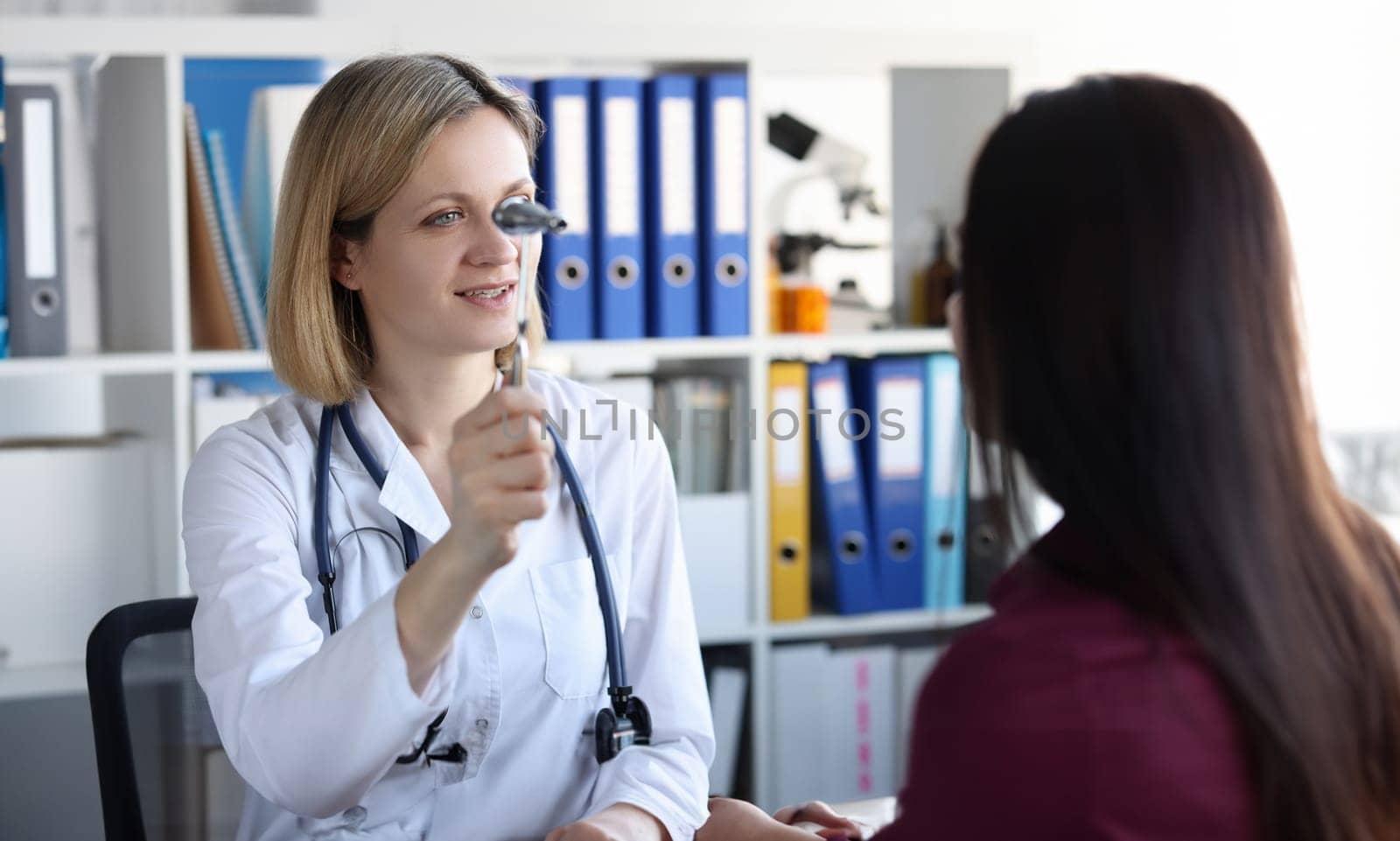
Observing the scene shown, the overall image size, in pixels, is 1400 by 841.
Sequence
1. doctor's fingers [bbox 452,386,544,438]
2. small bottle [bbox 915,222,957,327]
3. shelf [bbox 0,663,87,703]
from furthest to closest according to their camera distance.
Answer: small bottle [bbox 915,222,957,327]
shelf [bbox 0,663,87,703]
doctor's fingers [bbox 452,386,544,438]

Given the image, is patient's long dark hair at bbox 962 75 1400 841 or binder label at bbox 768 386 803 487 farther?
binder label at bbox 768 386 803 487

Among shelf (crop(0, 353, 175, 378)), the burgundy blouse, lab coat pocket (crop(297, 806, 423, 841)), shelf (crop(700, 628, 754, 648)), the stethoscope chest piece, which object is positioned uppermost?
shelf (crop(0, 353, 175, 378))

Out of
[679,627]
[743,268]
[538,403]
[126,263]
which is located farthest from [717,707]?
[538,403]

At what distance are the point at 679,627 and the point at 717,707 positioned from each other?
1005mm

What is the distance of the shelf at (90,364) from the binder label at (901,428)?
119cm

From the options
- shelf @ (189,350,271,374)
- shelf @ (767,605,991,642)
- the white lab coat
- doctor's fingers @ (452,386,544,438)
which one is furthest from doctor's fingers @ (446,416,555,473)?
shelf @ (767,605,991,642)

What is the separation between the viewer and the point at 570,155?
2.20 m

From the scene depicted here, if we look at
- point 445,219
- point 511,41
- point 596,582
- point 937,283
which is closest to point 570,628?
point 596,582

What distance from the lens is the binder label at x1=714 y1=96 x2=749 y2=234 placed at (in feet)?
7.40

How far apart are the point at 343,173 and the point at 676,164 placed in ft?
3.11

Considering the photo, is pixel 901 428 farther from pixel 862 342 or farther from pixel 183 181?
pixel 183 181

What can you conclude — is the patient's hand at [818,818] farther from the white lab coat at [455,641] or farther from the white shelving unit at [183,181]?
the white shelving unit at [183,181]

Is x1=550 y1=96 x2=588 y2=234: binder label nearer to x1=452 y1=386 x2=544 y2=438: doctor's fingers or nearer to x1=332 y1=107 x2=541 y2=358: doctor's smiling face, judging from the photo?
x1=332 y1=107 x2=541 y2=358: doctor's smiling face

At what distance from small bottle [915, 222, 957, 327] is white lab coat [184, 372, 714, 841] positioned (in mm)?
1113
